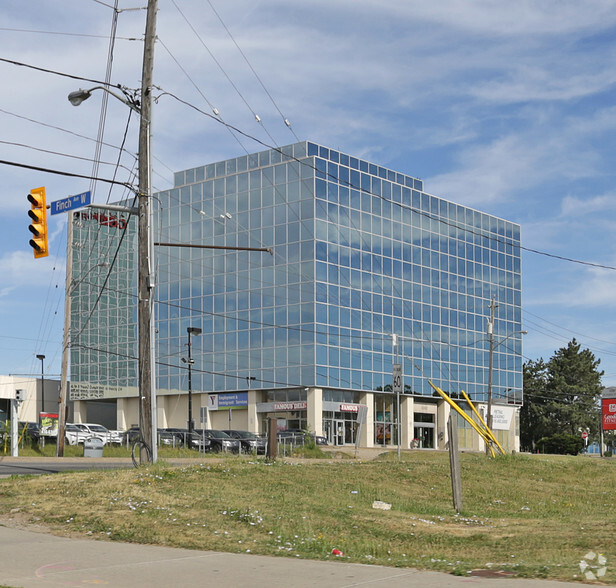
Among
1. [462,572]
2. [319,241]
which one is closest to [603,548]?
[462,572]

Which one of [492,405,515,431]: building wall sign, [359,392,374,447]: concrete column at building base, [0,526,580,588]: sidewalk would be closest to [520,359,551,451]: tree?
[492,405,515,431]: building wall sign

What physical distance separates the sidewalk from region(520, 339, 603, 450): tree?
8950cm

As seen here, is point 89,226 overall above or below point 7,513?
above

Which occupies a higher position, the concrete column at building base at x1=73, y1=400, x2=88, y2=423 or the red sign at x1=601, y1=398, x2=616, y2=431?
the red sign at x1=601, y1=398, x2=616, y2=431

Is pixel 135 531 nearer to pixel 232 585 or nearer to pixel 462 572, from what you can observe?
pixel 232 585

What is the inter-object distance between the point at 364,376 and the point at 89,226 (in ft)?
97.3

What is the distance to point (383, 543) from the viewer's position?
1209 centimetres

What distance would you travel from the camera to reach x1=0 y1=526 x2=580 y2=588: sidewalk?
345 inches

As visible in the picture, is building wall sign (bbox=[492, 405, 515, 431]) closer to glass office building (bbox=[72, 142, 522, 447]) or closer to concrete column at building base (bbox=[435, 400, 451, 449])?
glass office building (bbox=[72, 142, 522, 447])

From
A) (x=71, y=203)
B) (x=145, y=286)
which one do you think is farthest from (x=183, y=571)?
(x=71, y=203)

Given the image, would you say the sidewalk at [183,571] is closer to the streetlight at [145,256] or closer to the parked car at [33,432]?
the streetlight at [145,256]

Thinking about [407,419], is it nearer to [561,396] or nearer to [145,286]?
[561,396]

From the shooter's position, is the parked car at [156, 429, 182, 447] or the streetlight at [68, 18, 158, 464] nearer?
the streetlight at [68, 18, 158, 464]

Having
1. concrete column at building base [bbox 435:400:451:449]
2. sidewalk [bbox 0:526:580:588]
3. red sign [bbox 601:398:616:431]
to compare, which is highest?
sidewalk [bbox 0:526:580:588]
